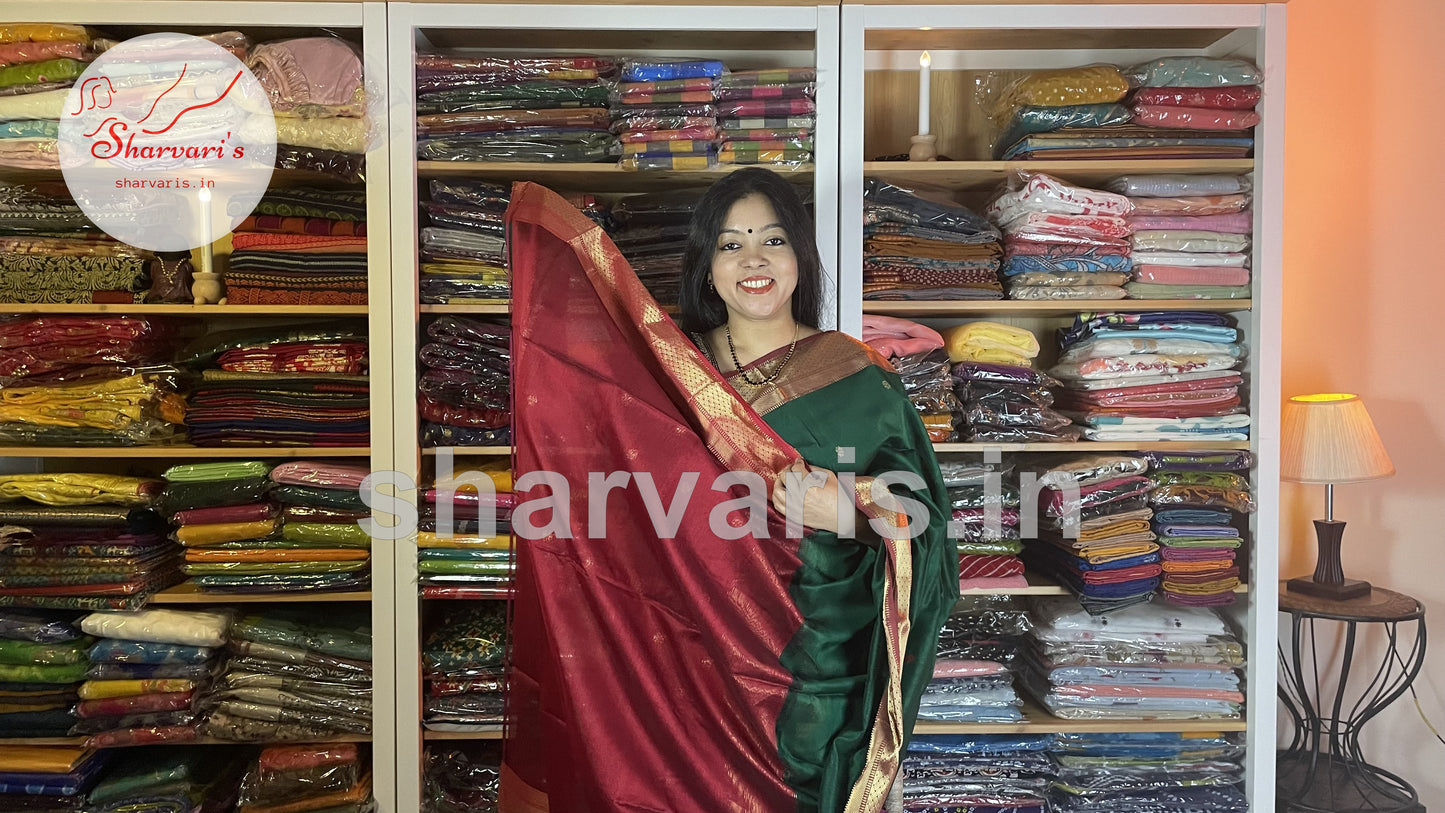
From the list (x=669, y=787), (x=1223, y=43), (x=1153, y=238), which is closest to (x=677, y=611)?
(x=669, y=787)

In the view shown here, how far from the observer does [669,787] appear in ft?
5.49

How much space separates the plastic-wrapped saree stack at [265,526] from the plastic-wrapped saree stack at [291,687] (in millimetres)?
117

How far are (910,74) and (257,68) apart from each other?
152cm

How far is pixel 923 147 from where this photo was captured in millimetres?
2303

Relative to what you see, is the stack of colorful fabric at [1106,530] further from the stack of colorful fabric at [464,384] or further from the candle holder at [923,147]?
the stack of colorful fabric at [464,384]

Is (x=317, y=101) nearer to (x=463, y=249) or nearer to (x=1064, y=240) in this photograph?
(x=463, y=249)

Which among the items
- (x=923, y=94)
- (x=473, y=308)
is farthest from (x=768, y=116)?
(x=473, y=308)

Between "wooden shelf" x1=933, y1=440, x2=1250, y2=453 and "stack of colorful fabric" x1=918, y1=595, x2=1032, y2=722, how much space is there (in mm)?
376

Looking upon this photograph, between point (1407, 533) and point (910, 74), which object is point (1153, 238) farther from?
point (1407, 533)

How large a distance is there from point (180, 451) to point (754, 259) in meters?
1.42

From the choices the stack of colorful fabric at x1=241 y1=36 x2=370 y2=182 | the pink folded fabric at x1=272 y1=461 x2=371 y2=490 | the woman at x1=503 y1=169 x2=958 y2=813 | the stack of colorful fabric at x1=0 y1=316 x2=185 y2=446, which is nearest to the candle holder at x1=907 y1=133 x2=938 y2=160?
the woman at x1=503 y1=169 x2=958 y2=813

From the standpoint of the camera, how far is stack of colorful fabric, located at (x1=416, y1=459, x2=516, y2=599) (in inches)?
88.9

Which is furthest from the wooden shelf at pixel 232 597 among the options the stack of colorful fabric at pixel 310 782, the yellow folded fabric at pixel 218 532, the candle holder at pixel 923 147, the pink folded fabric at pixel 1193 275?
the pink folded fabric at pixel 1193 275

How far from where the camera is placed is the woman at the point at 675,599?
166 centimetres
